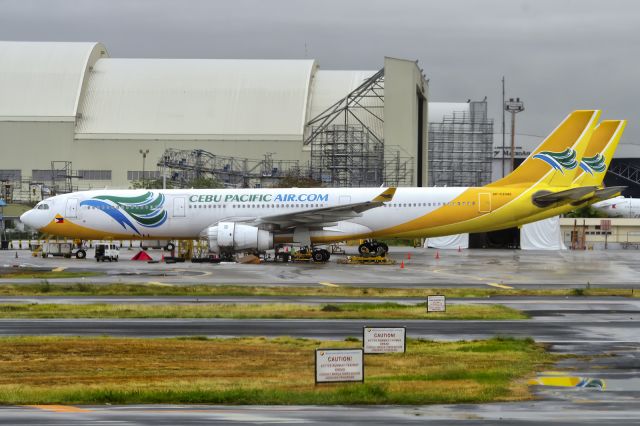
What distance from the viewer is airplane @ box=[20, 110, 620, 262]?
2274 inches

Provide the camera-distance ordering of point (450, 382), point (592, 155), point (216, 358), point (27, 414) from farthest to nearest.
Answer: point (592, 155), point (216, 358), point (450, 382), point (27, 414)

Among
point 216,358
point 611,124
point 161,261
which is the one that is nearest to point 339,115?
point 611,124

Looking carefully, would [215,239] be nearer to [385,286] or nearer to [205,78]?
[385,286]

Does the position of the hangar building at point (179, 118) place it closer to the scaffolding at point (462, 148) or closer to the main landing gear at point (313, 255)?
the scaffolding at point (462, 148)

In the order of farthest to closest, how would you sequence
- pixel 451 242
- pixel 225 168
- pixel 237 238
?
pixel 225 168 → pixel 451 242 → pixel 237 238

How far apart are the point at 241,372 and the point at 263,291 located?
59.4 feet

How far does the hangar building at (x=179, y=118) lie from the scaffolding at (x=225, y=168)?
53 cm

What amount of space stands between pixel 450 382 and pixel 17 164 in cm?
9507

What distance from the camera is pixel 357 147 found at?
10206 cm

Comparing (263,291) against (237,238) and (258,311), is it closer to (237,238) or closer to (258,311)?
(258,311)

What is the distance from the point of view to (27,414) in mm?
15898

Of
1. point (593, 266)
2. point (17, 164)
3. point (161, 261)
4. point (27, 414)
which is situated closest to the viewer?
point (27, 414)

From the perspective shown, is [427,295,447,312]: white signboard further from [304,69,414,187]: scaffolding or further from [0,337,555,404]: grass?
[304,69,414,187]: scaffolding

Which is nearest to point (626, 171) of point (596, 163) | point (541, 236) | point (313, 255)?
point (541, 236)
